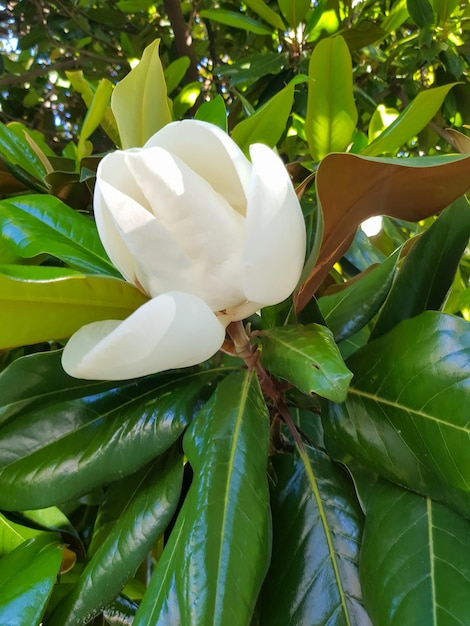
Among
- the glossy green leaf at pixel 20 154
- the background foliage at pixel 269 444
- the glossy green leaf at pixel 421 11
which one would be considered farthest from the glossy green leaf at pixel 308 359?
the glossy green leaf at pixel 421 11

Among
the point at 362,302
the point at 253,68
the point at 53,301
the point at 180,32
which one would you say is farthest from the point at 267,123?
the point at 180,32

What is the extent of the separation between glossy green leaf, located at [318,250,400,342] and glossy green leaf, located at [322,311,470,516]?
4 centimetres

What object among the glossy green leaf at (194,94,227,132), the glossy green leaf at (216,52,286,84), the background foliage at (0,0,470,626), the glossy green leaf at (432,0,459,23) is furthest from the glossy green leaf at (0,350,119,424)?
the glossy green leaf at (432,0,459,23)

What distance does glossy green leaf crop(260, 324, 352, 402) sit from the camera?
0.35 m

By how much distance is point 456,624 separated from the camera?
1.12 feet

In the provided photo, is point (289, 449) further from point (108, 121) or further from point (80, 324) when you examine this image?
point (108, 121)

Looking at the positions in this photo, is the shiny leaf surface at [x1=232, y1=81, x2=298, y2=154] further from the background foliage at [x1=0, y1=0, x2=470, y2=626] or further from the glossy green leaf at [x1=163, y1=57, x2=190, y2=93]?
the glossy green leaf at [x1=163, y1=57, x2=190, y2=93]

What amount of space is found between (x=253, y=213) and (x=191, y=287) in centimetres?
7

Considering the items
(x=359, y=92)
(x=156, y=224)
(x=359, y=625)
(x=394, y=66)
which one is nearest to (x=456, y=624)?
(x=359, y=625)

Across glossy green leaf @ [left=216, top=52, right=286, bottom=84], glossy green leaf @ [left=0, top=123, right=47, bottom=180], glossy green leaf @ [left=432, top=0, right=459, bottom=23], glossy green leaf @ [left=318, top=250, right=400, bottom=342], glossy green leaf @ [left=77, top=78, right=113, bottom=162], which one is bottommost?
glossy green leaf @ [left=318, top=250, right=400, bottom=342]

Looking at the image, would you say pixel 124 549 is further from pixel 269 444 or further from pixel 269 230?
pixel 269 230

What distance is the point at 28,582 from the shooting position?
47 centimetres

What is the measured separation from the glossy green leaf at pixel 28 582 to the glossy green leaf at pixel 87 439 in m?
0.06

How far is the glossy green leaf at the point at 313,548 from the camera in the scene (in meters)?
0.42
